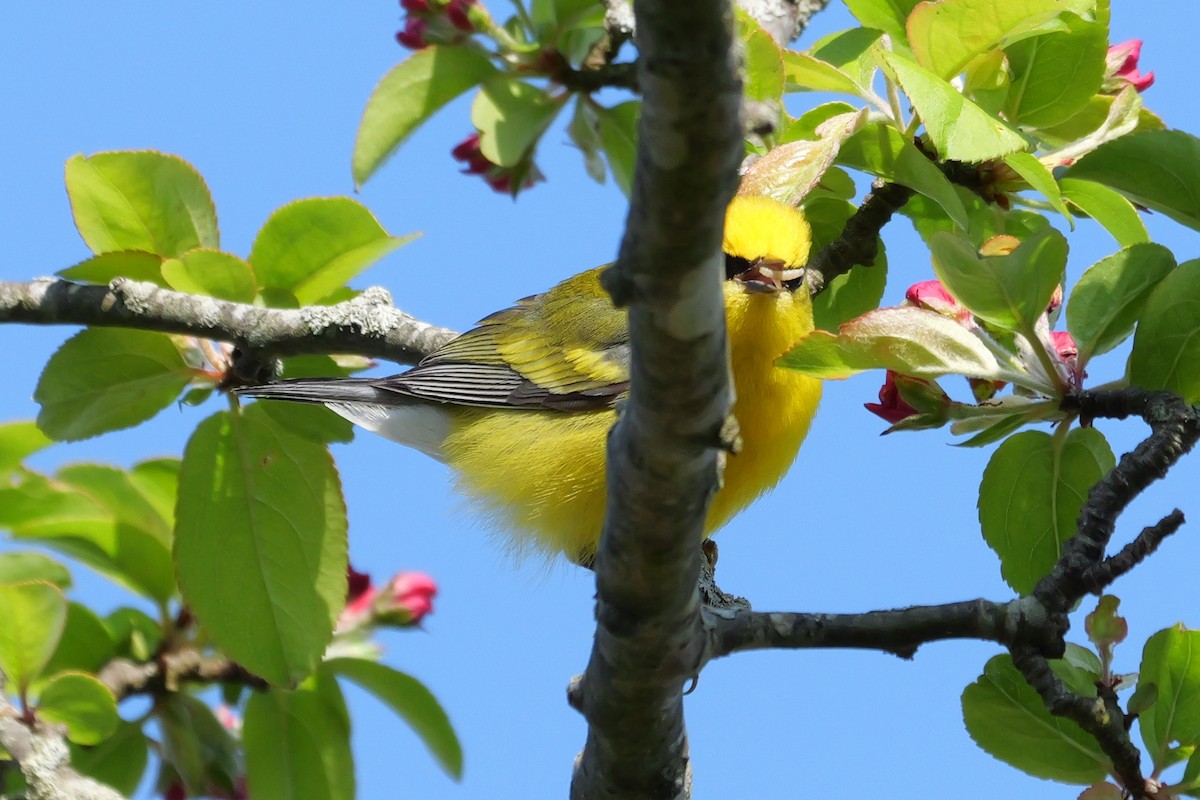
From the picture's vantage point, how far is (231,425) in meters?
2.97

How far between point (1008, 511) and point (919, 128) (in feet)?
2.79

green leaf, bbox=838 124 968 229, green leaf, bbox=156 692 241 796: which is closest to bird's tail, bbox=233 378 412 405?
green leaf, bbox=156 692 241 796

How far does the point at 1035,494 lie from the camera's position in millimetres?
2549

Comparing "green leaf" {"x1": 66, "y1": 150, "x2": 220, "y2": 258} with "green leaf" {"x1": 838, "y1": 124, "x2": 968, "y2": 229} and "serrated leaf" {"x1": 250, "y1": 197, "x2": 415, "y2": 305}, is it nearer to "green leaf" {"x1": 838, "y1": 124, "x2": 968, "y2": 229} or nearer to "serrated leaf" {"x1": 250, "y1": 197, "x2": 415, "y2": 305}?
"serrated leaf" {"x1": 250, "y1": 197, "x2": 415, "y2": 305}

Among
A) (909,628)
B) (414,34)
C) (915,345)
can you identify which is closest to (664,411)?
(915,345)

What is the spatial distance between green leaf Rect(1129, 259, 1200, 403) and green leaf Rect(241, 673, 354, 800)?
211cm

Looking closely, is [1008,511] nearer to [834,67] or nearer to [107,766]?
[834,67]

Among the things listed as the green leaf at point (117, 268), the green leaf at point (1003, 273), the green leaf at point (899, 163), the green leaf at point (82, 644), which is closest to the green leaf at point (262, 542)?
the green leaf at point (117, 268)

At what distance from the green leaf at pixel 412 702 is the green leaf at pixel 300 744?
69 mm

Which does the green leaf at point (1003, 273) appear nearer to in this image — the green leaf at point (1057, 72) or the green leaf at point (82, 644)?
the green leaf at point (1057, 72)

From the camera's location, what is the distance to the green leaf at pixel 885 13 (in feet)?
8.57

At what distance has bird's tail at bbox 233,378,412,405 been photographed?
9.93 feet

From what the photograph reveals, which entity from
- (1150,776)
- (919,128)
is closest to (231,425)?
(919,128)

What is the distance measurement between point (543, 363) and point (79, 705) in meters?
1.74
